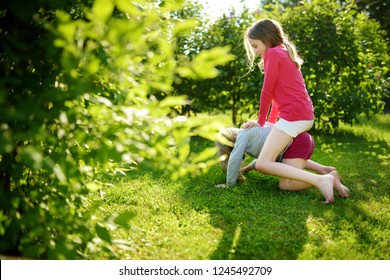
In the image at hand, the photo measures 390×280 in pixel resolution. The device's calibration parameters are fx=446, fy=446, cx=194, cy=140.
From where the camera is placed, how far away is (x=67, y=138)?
212 cm

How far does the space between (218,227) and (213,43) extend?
528 cm

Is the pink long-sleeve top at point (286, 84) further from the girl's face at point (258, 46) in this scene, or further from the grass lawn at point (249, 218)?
the grass lawn at point (249, 218)

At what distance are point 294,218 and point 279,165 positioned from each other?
1.95 ft

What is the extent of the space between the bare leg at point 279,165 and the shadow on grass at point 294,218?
19cm

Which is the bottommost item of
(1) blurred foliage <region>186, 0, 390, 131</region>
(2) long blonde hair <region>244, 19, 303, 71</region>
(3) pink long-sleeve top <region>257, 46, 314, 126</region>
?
(1) blurred foliage <region>186, 0, 390, 131</region>

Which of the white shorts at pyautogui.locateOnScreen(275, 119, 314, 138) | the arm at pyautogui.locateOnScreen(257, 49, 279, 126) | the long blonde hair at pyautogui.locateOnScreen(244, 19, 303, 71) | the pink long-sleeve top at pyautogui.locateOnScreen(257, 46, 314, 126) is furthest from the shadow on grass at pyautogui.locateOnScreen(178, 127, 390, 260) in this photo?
the long blonde hair at pyautogui.locateOnScreen(244, 19, 303, 71)

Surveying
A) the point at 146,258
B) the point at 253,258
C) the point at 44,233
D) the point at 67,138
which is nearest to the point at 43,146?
the point at 67,138

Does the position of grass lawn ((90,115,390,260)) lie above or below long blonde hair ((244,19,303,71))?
below

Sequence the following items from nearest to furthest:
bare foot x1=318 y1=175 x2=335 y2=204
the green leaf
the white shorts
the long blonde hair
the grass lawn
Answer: the green leaf → the grass lawn → bare foot x1=318 y1=175 x2=335 y2=204 → the white shorts → the long blonde hair

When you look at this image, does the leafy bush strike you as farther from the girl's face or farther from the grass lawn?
the girl's face

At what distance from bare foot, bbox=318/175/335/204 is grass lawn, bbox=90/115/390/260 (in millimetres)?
73

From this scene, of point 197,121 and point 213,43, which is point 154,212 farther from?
point 213,43

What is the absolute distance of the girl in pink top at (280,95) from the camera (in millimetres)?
3752

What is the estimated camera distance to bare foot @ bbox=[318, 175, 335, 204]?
11.7 ft
